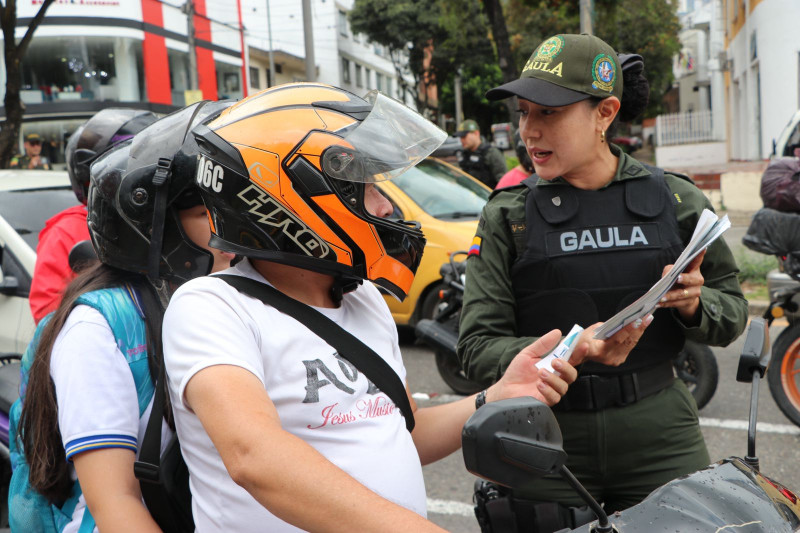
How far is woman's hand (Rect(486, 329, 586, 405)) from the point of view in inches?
64.2

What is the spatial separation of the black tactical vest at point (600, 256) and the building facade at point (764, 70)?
16.0 metres

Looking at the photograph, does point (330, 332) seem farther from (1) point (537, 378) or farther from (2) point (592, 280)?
(2) point (592, 280)

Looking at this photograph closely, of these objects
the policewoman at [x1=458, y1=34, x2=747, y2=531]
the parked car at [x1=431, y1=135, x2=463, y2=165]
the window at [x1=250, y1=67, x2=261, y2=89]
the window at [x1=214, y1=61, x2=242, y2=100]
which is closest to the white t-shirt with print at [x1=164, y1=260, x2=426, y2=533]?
the policewoman at [x1=458, y1=34, x2=747, y2=531]

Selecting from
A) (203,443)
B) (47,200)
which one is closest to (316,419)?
(203,443)

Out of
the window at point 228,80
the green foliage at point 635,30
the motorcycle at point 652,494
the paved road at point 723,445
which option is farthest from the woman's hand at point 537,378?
the window at point 228,80

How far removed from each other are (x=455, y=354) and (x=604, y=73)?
3043mm

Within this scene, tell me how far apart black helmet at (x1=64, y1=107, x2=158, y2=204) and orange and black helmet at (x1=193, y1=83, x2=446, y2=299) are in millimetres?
1481

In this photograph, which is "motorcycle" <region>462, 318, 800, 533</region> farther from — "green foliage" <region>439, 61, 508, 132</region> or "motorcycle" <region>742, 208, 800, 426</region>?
"green foliage" <region>439, 61, 508, 132</region>

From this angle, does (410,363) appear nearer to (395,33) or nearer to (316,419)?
(316,419)

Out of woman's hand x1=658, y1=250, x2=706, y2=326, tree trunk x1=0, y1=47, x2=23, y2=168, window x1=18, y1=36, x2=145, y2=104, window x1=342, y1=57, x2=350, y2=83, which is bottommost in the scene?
woman's hand x1=658, y1=250, x2=706, y2=326

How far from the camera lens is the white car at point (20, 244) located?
4.58m

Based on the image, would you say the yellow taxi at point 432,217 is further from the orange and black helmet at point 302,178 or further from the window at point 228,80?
the window at point 228,80

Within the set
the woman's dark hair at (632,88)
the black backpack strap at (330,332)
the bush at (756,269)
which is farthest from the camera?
the bush at (756,269)

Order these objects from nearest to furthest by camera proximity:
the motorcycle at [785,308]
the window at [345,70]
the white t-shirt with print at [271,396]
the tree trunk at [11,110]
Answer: the white t-shirt with print at [271,396], the motorcycle at [785,308], the tree trunk at [11,110], the window at [345,70]
